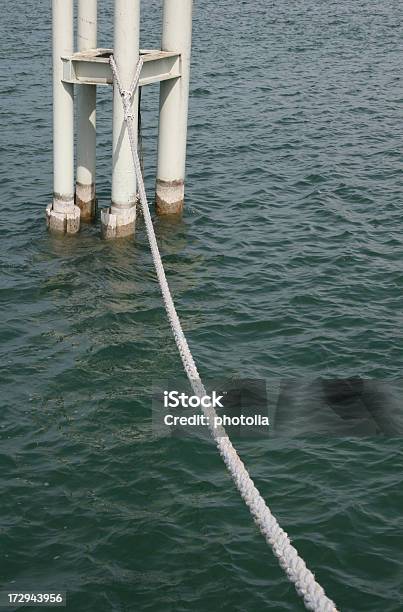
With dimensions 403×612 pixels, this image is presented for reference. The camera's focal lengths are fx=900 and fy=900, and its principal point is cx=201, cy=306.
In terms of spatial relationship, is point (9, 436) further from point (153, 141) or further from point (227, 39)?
point (227, 39)

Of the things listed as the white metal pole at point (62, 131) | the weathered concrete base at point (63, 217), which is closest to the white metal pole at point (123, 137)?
the weathered concrete base at point (63, 217)

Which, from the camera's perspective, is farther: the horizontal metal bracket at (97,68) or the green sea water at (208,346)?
the horizontal metal bracket at (97,68)

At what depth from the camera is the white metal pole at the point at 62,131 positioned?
20.1m

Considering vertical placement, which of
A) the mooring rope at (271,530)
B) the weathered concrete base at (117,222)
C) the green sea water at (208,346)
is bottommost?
the green sea water at (208,346)

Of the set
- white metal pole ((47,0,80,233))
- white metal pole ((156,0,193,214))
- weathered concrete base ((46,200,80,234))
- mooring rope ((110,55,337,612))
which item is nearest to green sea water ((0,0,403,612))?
weathered concrete base ((46,200,80,234))

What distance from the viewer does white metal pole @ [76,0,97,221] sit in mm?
21031

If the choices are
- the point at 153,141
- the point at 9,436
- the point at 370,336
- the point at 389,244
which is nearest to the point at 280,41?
the point at 153,141

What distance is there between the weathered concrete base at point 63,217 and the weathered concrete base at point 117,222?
2.54 ft

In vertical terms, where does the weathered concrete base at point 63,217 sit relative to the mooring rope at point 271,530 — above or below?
below

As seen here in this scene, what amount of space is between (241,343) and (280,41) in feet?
97.2

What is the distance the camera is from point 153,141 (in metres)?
29.4

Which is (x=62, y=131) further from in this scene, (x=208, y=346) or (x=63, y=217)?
(x=208, y=346)

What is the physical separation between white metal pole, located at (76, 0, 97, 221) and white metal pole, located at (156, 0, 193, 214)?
1634mm

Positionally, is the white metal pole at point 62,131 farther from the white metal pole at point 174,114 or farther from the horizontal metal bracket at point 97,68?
the white metal pole at point 174,114
